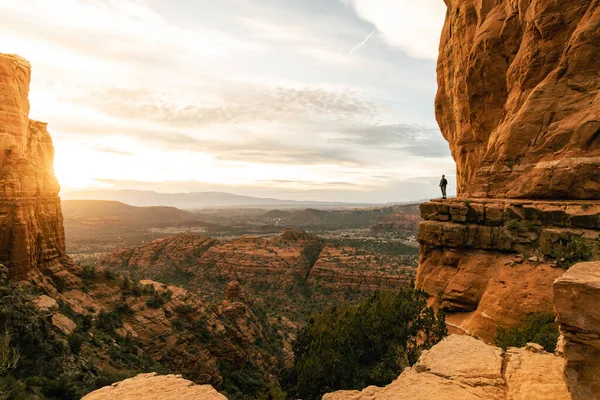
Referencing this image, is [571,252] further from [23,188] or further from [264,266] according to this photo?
[264,266]

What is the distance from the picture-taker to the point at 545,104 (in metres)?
18.9

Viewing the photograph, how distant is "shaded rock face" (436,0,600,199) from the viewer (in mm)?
17125

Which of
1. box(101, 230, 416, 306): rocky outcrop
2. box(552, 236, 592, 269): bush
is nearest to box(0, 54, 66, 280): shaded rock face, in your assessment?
box(101, 230, 416, 306): rocky outcrop

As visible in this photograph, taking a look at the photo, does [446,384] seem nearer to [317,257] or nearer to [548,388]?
[548,388]

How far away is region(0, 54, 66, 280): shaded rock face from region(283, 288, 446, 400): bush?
2255 cm

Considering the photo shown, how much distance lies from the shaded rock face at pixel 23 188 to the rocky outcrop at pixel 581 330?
104 ft

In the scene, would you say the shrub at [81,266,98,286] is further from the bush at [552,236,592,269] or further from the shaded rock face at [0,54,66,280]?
the bush at [552,236,592,269]

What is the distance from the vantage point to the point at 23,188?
997 inches

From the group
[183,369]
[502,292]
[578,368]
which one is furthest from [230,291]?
[578,368]

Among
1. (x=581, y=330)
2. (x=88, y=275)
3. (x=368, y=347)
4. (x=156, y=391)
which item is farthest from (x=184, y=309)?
(x=581, y=330)

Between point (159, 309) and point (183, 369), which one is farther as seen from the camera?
point (159, 309)

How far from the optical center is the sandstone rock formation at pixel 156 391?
8.83 m

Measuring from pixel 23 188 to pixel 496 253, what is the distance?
3515cm

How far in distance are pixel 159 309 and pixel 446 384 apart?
92.8 ft
